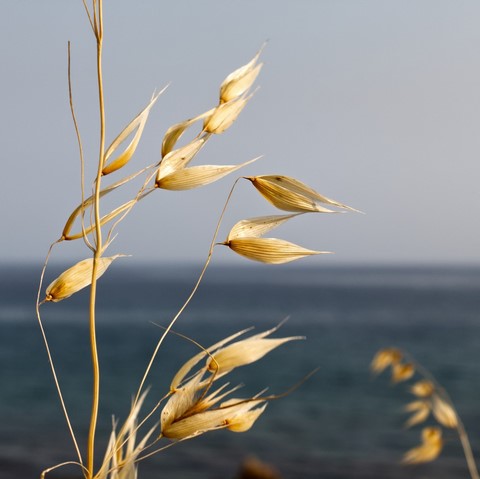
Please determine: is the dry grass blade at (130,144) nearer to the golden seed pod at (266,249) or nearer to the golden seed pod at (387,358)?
the golden seed pod at (266,249)

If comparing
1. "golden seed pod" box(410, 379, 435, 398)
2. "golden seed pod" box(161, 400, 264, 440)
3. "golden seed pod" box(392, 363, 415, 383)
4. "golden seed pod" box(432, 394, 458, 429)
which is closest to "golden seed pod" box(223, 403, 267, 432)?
"golden seed pod" box(161, 400, 264, 440)

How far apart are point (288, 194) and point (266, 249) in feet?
0.14

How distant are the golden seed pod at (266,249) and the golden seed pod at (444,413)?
1538 millimetres

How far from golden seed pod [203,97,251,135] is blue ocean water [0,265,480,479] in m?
0.17

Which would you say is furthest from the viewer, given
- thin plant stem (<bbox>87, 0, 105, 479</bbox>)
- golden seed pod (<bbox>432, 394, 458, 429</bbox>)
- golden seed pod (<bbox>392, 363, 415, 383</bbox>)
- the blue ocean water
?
the blue ocean water

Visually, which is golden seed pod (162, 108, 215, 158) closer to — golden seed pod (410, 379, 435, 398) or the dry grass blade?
the dry grass blade

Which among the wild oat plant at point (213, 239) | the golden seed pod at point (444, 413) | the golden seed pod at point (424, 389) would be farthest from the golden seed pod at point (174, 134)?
the golden seed pod at point (424, 389)

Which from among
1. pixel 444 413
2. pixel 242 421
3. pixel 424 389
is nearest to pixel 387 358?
pixel 424 389

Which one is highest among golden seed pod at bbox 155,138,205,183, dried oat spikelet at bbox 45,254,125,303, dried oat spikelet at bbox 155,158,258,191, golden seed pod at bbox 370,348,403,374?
golden seed pod at bbox 155,138,205,183

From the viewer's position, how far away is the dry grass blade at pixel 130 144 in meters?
0.58

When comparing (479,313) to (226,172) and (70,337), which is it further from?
(226,172)

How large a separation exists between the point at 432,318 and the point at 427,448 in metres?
39.0

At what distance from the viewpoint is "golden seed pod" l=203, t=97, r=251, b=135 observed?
58 cm

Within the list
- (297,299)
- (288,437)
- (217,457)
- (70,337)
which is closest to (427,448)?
(217,457)
